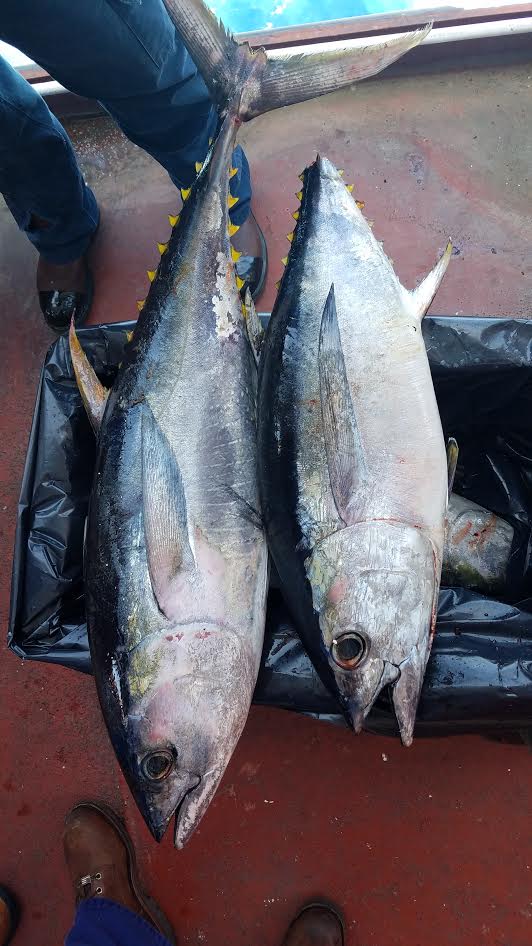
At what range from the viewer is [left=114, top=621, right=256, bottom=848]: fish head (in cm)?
118

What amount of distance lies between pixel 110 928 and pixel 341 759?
0.76 meters

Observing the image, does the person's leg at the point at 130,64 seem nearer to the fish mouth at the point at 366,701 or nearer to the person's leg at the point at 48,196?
the person's leg at the point at 48,196

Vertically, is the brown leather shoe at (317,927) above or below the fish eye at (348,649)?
below

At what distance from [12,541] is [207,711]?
1241 mm

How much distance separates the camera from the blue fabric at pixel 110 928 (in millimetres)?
1564

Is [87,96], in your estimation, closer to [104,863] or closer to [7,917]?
[104,863]

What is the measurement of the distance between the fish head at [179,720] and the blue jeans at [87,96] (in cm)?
145

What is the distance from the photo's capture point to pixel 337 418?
120 cm

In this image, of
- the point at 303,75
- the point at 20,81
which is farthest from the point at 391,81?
the point at 20,81

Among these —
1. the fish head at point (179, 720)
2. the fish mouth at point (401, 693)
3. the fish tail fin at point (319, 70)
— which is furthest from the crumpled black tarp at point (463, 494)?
the fish tail fin at point (319, 70)

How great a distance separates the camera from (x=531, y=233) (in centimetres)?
219

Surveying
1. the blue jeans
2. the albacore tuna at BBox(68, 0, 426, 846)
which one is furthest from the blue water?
the albacore tuna at BBox(68, 0, 426, 846)

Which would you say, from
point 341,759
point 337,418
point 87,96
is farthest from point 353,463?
point 87,96

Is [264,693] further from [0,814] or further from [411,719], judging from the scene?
[0,814]
